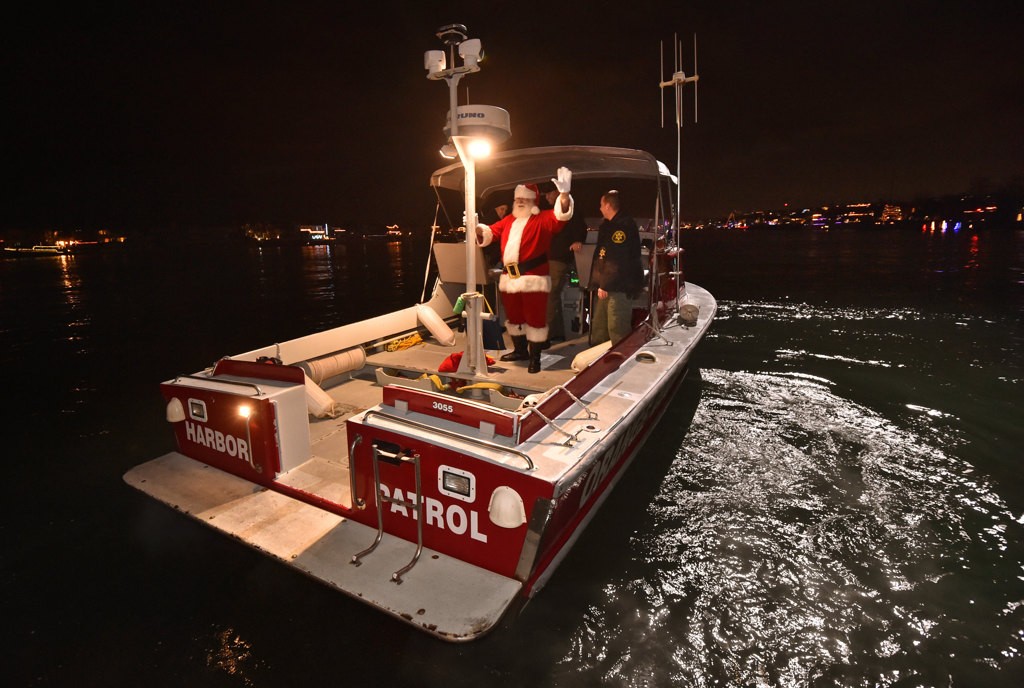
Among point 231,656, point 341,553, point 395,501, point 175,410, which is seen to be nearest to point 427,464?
point 395,501

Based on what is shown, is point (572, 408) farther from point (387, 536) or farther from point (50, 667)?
point (50, 667)

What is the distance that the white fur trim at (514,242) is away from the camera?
16.2 ft

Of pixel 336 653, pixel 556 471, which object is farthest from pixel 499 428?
pixel 336 653

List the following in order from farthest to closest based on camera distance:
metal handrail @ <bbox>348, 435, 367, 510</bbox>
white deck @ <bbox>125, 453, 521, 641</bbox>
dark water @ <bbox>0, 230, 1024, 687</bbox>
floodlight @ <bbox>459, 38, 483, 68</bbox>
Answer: floodlight @ <bbox>459, 38, 483, 68</bbox>, metal handrail @ <bbox>348, 435, 367, 510</bbox>, dark water @ <bbox>0, 230, 1024, 687</bbox>, white deck @ <bbox>125, 453, 521, 641</bbox>

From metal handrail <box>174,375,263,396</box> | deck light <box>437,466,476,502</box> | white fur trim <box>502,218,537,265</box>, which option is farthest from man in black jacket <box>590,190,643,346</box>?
metal handrail <box>174,375,263,396</box>

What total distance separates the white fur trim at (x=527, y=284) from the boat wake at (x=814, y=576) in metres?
2.08

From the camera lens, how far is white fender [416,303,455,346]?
6.56 meters

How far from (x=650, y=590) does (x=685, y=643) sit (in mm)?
464

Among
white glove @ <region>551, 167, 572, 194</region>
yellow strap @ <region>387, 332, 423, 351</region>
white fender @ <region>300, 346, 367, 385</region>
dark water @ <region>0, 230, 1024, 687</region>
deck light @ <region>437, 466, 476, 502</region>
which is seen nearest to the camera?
deck light @ <region>437, 466, 476, 502</region>

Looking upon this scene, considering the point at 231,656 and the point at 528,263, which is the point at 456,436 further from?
the point at 528,263

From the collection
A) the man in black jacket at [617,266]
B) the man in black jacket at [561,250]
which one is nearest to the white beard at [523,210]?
the man in black jacket at [617,266]

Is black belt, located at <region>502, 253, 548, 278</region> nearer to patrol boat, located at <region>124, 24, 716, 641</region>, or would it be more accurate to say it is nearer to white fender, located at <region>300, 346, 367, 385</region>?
patrol boat, located at <region>124, 24, 716, 641</region>

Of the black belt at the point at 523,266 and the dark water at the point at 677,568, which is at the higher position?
the black belt at the point at 523,266

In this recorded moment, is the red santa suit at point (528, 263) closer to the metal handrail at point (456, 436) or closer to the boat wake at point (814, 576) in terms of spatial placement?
the boat wake at point (814, 576)
